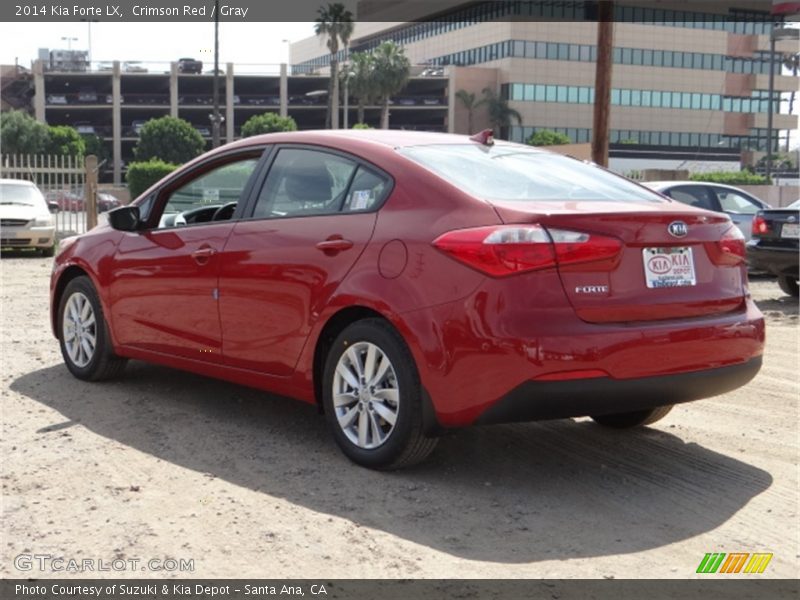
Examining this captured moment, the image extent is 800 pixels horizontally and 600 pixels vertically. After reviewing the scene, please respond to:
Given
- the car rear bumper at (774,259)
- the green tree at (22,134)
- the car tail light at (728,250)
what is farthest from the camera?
the green tree at (22,134)

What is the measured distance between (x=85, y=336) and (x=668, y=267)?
13.1ft

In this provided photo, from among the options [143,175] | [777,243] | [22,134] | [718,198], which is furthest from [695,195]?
[22,134]

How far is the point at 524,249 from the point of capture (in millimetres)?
4582

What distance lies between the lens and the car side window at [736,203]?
17.4 metres

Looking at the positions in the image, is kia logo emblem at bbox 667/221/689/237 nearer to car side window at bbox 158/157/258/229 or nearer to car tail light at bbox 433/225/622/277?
car tail light at bbox 433/225/622/277

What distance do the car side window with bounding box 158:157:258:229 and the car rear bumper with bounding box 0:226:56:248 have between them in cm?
1394

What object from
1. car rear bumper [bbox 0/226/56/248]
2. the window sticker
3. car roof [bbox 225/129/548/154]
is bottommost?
car rear bumper [bbox 0/226/56/248]

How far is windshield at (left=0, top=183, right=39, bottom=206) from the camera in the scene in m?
20.2

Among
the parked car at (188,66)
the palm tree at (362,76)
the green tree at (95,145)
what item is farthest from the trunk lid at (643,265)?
the parked car at (188,66)

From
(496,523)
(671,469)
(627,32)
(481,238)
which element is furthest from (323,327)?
(627,32)

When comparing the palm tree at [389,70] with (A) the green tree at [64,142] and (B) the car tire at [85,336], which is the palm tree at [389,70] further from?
(B) the car tire at [85,336]

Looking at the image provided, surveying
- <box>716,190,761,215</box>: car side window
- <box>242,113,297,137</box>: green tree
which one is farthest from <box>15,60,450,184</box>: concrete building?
<box>716,190,761,215</box>: car side window

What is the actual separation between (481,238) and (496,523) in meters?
1.21

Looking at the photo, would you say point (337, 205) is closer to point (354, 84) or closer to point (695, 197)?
point (695, 197)
